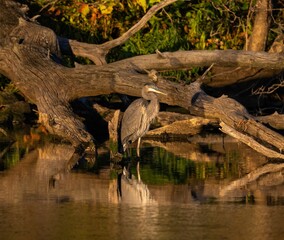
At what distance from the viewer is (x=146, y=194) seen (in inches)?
358

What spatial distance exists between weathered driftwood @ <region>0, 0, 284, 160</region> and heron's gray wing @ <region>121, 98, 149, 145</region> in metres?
0.56

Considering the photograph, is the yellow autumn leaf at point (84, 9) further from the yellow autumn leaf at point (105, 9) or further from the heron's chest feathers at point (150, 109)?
the heron's chest feathers at point (150, 109)

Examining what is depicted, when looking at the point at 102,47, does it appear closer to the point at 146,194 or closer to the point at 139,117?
the point at 139,117

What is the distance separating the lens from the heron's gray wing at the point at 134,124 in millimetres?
11602

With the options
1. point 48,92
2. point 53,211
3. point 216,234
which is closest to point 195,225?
point 216,234

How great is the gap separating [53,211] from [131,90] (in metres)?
5.02

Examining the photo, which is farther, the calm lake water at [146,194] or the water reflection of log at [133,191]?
the water reflection of log at [133,191]

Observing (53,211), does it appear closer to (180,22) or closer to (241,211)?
(241,211)

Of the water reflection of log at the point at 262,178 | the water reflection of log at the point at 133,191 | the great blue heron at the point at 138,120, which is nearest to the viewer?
the water reflection of log at the point at 133,191

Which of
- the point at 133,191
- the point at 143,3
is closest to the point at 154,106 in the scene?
the point at 133,191

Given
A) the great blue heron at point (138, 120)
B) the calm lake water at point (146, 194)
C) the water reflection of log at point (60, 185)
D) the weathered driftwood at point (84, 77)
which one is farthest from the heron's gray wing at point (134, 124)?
the water reflection of log at point (60, 185)

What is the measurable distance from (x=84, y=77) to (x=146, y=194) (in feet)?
14.5

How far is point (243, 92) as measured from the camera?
1606 centimetres

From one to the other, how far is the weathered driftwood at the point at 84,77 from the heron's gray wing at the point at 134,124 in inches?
22.0
